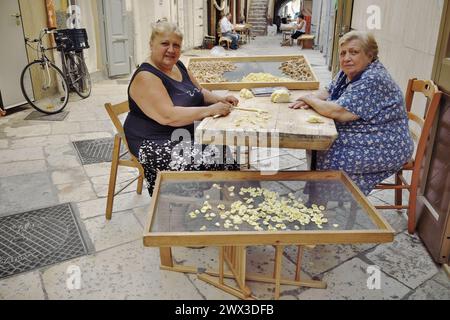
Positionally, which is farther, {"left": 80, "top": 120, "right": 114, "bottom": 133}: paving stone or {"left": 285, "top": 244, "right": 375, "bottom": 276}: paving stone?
{"left": 80, "top": 120, "right": 114, "bottom": 133}: paving stone

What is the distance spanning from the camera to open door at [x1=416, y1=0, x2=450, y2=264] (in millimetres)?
2541

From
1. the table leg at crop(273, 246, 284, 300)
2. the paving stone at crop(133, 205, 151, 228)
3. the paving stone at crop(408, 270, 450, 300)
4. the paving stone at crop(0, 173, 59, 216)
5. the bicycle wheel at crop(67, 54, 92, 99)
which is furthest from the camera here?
the bicycle wheel at crop(67, 54, 92, 99)

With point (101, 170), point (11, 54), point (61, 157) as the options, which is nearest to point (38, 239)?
point (101, 170)

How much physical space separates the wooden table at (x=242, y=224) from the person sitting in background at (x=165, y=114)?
47cm

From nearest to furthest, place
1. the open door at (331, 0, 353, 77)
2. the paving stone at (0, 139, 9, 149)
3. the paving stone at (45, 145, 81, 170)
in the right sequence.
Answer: the paving stone at (45, 145, 81, 170), the paving stone at (0, 139, 9, 149), the open door at (331, 0, 353, 77)

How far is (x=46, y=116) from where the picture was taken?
20.0ft

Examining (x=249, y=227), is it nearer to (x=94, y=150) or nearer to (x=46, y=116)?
(x=94, y=150)

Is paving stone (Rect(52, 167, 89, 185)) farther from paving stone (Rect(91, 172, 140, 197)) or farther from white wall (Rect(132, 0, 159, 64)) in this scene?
white wall (Rect(132, 0, 159, 64))

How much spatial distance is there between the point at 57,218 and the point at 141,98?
1.35 metres

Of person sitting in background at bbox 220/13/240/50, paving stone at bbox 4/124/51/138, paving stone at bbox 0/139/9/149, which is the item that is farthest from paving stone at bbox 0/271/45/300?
person sitting in background at bbox 220/13/240/50

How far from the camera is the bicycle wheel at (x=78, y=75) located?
6.97 m

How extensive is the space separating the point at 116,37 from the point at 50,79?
2.57m

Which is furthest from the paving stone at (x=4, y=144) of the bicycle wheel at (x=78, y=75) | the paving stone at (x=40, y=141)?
the bicycle wheel at (x=78, y=75)

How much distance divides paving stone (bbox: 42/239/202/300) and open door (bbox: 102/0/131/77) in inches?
272
